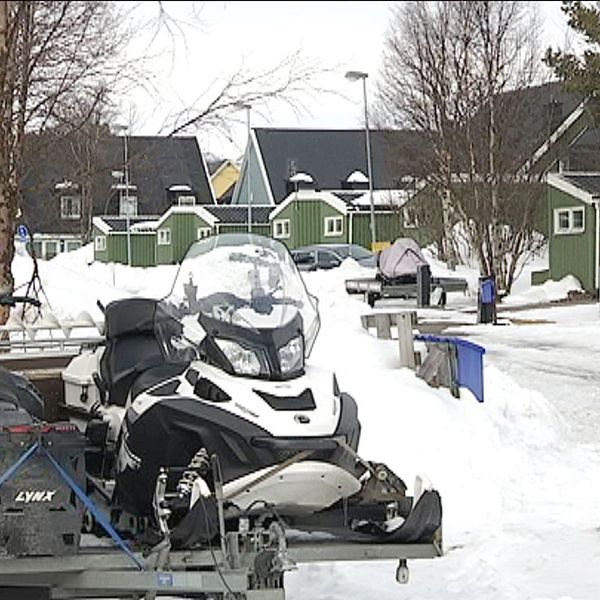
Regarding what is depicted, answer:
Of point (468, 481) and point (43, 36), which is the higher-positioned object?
Answer: point (43, 36)

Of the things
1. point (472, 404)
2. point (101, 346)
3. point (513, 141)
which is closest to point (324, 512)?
point (101, 346)

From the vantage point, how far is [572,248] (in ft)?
109

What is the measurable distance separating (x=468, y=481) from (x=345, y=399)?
3.24 m

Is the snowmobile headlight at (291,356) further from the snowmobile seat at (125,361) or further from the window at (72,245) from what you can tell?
the window at (72,245)

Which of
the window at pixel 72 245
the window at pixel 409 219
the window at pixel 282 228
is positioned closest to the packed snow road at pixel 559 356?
the window at pixel 409 219

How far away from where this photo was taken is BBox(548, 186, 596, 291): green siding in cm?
3241

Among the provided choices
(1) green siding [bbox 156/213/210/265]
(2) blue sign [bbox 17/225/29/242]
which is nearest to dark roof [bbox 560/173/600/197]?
(2) blue sign [bbox 17/225/29/242]

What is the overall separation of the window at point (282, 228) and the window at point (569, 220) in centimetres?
1675

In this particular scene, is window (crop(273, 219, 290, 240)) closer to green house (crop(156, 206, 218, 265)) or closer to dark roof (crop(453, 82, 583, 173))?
green house (crop(156, 206, 218, 265))

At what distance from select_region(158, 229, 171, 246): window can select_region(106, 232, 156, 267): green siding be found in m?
1.43

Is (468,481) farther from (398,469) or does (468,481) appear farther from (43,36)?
(43,36)

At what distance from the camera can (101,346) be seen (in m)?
6.90

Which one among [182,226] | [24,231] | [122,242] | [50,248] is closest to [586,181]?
[24,231]

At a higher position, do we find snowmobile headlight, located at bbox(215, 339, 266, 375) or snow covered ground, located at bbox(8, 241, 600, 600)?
snowmobile headlight, located at bbox(215, 339, 266, 375)
